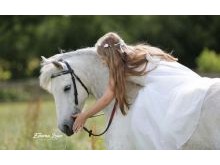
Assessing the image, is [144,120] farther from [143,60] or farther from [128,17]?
[128,17]

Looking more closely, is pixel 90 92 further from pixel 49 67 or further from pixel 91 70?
pixel 49 67

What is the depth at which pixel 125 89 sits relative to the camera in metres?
5.67

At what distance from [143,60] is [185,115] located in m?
0.61

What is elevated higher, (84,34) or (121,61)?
(121,61)

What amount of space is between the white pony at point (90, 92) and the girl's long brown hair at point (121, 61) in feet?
0.37

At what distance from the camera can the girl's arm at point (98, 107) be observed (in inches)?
223

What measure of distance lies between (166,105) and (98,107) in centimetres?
59

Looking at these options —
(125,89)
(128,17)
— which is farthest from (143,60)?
(128,17)

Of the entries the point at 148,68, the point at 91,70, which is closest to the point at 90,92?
the point at 91,70

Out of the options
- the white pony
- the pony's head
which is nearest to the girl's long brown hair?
the white pony

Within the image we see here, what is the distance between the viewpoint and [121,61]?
5.67m

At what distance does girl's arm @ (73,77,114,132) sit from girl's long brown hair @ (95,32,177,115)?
42 mm

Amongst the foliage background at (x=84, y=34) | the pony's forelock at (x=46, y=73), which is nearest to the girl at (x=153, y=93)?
the pony's forelock at (x=46, y=73)

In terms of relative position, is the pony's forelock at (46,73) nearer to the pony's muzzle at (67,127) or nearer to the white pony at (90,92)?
the white pony at (90,92)
